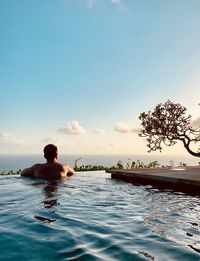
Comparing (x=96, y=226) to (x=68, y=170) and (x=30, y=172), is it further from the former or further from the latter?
(x=30, y=172)

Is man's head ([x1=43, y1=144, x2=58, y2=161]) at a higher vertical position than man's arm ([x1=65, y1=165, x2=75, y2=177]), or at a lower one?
higher

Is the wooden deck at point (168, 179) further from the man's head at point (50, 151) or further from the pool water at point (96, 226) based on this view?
the man's head at point (50, 151)

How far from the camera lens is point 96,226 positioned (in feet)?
16.4

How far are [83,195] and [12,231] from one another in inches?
151

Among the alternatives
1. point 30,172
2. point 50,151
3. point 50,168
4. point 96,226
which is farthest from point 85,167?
point 96,226

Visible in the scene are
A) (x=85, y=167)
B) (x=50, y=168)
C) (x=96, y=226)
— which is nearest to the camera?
(x=96, y=226)

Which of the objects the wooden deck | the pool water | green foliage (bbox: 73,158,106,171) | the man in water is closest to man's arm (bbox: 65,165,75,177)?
the man in water

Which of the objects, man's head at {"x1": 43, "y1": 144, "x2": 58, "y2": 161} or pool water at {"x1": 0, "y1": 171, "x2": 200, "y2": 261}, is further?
man's head at {"x1": 43, "y1": 144, "x2": 58, "y2": 161}

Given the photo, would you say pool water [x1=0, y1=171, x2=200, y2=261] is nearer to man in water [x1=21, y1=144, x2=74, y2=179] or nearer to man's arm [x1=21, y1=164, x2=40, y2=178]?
man in water [x1=21, y1=144, x2=74, y2=179]

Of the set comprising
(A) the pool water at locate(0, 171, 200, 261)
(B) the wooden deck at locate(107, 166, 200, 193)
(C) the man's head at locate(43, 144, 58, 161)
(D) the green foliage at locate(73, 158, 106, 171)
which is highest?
(C) the man's head at locate(43, 144, 58, 161)

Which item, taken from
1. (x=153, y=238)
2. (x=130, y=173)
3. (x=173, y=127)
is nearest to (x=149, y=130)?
(x=173, y=127)

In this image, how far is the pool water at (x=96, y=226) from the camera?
3.71 m

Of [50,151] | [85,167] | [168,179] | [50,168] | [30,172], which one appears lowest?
[168,179]

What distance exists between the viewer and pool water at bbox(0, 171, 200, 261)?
12.2 ft
